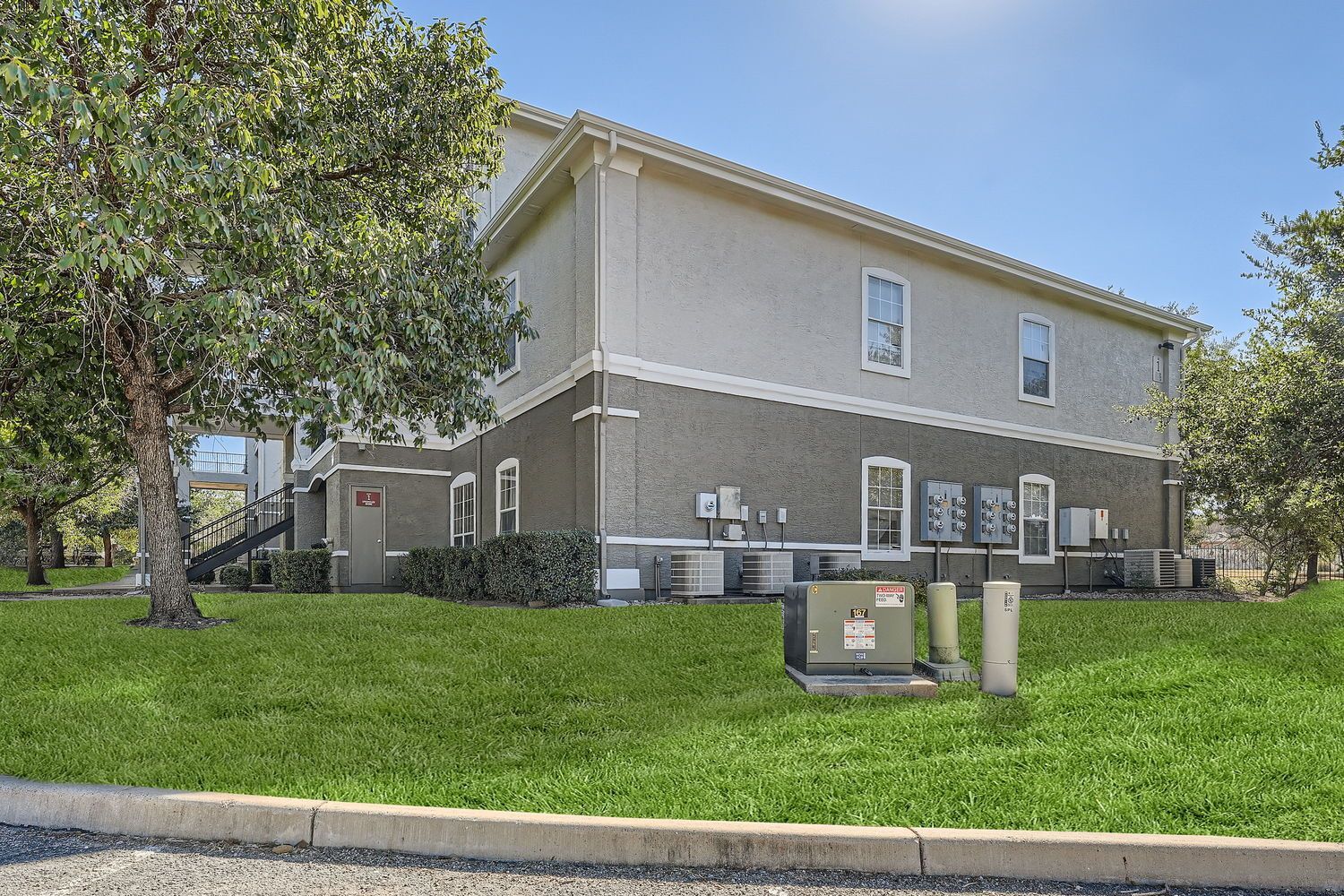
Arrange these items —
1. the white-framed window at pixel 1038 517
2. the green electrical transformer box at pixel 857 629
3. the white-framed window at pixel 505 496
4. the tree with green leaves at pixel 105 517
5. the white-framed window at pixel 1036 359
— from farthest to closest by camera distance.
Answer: the tree with green leaves at pixel 105 517
the white-framed window at pixel 1036 359
the white-framed window at pixel 1038 517
the white-framed window at pixel 505 496
the green electrical transformer box at pixel 857 629

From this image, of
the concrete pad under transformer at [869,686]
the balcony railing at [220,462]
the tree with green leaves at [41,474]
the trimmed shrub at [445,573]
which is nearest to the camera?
the concrete pad under transformer at [869,686]

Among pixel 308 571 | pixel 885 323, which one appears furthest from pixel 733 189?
pixel 308 571

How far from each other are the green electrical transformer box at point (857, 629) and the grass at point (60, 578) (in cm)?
2513

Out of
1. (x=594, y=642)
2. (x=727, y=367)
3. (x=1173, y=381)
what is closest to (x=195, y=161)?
(x=594, y=642)

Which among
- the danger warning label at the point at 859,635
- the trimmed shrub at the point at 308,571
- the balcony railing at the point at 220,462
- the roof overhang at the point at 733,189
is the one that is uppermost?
the roof overhang at the point at 733,189

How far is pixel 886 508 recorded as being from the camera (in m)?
15.1

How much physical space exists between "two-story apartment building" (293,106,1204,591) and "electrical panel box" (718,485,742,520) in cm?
22

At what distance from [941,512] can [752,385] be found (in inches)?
182

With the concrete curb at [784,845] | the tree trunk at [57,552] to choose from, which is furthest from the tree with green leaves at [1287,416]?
the tree trunk at [57,552]

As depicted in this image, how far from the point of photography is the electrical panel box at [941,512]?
15445 millimetres

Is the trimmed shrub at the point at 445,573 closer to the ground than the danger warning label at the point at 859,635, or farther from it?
closer to the ground

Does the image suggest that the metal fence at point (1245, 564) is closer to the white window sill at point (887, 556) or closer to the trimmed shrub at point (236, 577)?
the white window sill at point (887, 556)

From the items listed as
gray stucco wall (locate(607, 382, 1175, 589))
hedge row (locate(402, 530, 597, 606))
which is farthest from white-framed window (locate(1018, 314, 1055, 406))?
hedge row (locate(402, 530, 597, 606))

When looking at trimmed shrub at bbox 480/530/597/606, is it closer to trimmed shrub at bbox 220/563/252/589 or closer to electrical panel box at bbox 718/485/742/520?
electrical panel box at bbox 718/485/742/520
